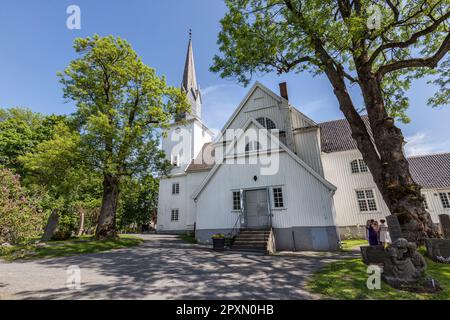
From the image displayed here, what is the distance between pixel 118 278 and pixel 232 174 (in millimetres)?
10338

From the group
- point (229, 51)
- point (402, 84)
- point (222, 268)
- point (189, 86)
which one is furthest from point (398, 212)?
point (189, 86)

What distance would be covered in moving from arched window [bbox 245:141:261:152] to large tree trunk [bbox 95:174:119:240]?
421 inches

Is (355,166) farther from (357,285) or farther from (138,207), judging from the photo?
(138,207)

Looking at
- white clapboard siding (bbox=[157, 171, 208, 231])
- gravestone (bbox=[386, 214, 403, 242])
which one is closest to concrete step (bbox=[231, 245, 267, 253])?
gravestone (bbox=[386, 214, 403, 242])

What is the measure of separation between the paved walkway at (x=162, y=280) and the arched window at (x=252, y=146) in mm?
8515

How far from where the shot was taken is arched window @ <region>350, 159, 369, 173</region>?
18.9m

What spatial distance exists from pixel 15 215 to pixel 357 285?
9.17 m

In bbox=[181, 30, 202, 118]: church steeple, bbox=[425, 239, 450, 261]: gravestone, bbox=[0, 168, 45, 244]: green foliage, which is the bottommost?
bbox=[425, 239, 450, 261]: gravestone

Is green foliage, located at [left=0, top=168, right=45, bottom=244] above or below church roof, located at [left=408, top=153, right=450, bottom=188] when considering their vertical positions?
below

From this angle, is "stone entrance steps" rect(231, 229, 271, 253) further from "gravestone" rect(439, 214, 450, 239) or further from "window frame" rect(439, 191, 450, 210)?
"window frame" rect(439, 191, 450, 210)

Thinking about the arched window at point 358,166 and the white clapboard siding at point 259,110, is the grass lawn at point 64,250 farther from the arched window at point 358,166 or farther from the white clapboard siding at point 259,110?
the arched window at point 358,166

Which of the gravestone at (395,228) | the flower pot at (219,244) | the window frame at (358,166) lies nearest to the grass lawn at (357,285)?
the gravestone at (395,228)

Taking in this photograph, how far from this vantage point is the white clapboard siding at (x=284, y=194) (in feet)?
43.3
